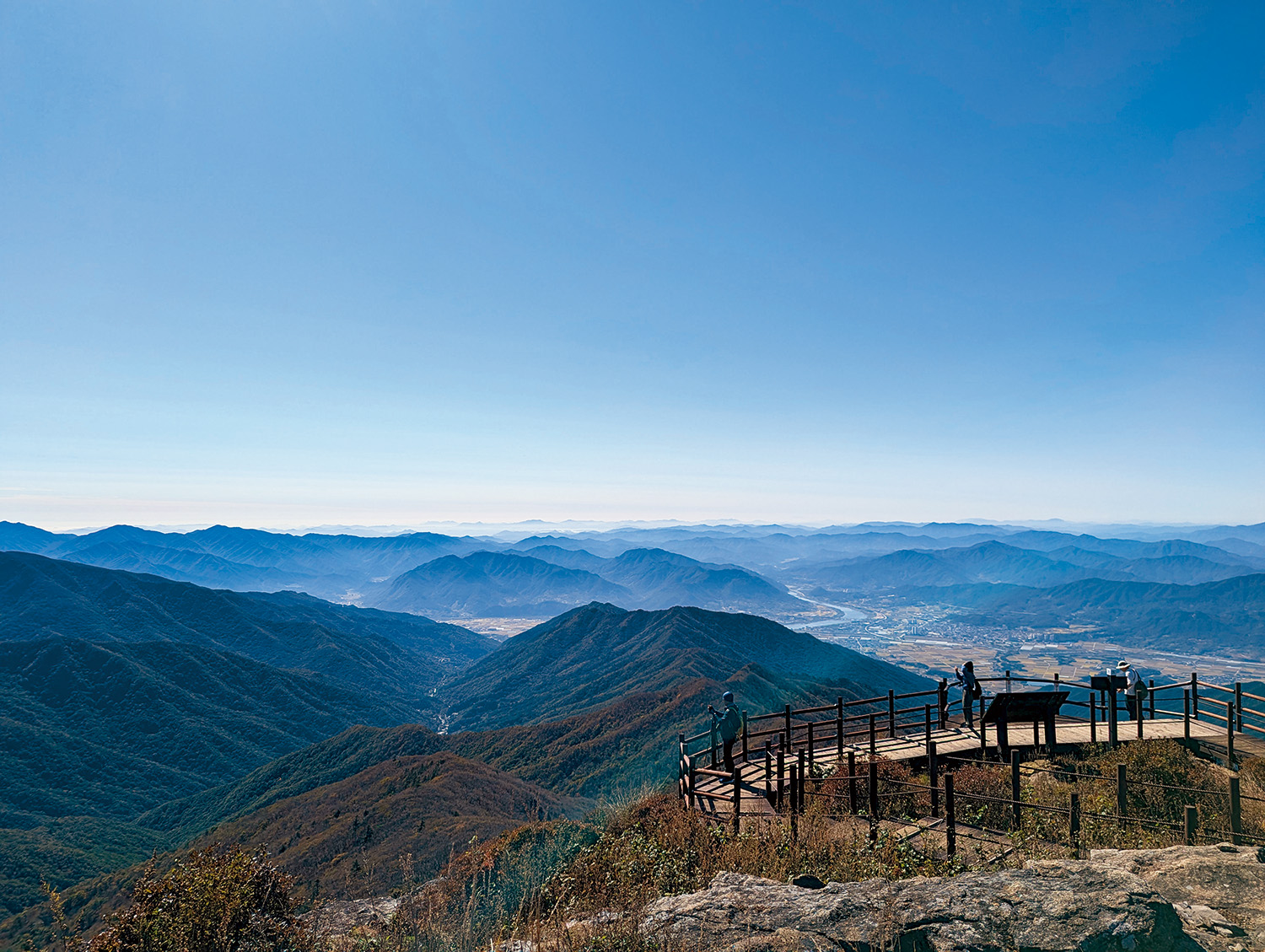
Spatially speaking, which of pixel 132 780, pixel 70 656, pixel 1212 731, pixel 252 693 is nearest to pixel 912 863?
pixel 1212 731

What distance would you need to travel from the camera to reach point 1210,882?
630cm

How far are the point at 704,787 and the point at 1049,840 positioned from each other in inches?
287

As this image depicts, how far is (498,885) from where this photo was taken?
1046 cm

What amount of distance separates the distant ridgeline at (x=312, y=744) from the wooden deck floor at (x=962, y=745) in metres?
29.0

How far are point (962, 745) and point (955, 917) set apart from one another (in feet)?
33.3

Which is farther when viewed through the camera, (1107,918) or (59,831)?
(59,831)

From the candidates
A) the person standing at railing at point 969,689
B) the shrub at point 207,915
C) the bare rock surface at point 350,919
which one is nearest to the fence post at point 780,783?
the person standing at railing at point 969,689

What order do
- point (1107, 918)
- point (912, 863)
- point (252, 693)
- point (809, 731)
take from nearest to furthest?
point (1107, 918)
point (912, 863)
point (809, 731)
point (252, 693)

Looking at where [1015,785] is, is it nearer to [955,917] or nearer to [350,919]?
[955,917]

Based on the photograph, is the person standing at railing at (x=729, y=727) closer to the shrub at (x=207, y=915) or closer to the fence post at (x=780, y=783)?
the fence post at (x=780, y=783)

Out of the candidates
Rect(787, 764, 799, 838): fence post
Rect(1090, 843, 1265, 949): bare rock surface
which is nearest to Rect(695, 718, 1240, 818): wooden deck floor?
Rect(787, 764, 799, 838): fence post

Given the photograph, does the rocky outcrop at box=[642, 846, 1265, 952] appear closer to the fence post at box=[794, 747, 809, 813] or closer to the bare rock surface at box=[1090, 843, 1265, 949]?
the bare rock surface at box=[1090, 843, 1265, 949]

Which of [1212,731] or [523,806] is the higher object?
[1212,731]

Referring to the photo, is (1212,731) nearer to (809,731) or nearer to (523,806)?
(809,731)
